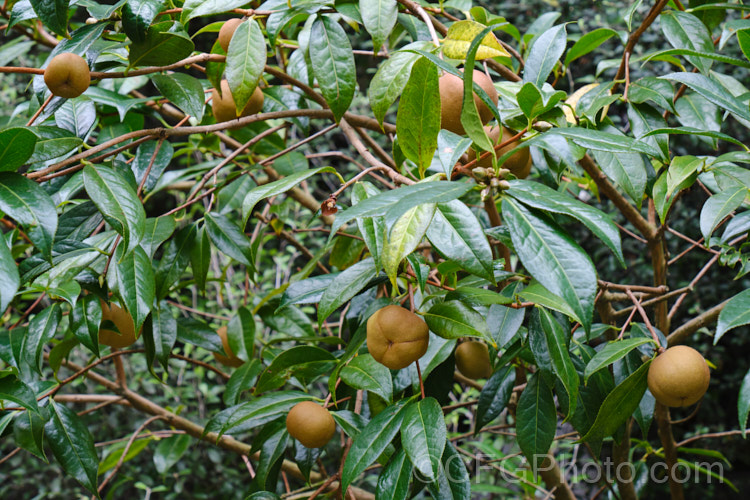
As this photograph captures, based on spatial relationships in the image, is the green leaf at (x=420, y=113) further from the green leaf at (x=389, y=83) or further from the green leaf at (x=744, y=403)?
the green leaf at (x=744, y=403)

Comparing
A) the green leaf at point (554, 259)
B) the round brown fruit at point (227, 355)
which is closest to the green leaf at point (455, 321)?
the green leaf at point (554, 259)

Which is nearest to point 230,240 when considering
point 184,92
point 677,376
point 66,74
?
point 184,92

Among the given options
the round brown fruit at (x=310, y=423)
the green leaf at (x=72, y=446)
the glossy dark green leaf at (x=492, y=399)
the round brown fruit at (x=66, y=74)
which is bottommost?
the green leaf at (x=72, y=446)

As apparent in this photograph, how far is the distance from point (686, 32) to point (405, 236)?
0.56 m

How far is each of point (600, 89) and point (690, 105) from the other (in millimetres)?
128

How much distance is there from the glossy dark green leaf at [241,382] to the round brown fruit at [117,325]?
8.9 inches

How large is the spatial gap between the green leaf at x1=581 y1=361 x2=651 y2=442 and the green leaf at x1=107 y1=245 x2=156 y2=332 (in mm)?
449

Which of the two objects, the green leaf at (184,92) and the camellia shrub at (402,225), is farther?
the green leaf at (184,92)

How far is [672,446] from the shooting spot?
98cm

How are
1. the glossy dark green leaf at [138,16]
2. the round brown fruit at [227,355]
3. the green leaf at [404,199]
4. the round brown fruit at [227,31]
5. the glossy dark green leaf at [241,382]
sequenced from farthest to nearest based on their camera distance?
the round brown fruit at [227,355] < the glossy dark green leaf at [241,382] < the round brown fruit at [227,31] < the glossy dark green leaf at [138,16] < the green leaf at [404,199]

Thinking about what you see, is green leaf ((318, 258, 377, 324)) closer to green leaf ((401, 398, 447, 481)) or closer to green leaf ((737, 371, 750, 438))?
green leaf ((401, 398, 447, 481))

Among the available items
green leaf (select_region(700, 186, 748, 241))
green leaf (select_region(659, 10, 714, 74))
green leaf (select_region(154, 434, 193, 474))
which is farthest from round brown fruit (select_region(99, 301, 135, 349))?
green leaf (select_region(659, 10, 714, 74))

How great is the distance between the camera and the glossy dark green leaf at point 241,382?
945 mm

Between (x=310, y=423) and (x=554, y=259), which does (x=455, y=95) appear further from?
(x=310, y=423)
